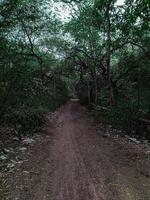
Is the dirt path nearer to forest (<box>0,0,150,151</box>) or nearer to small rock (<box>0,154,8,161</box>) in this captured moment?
small rock (<box>0,154,8,161</box>)

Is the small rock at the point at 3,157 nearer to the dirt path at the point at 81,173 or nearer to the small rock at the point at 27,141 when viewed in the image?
the dirt path at the point at 81,173

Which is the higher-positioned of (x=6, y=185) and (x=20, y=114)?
(x=20, y=114)

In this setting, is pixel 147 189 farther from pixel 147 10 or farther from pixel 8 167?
pixel 147 10

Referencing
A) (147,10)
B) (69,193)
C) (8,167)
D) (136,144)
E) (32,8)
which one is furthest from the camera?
(32,8)

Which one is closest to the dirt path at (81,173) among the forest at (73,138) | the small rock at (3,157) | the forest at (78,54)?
the forest at (73,138)

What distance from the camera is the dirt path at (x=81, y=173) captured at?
19.2ft

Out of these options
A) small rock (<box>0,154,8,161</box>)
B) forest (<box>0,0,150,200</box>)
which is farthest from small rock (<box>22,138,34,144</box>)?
small rock (<box>0,154,8,161</box>)

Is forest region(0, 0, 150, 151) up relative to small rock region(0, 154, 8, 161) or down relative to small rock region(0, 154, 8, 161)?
up

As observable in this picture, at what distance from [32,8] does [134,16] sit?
738 cm

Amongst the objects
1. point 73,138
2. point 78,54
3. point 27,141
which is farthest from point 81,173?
point 78,54

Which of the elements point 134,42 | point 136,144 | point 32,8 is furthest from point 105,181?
point 134,42

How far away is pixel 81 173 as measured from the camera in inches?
279

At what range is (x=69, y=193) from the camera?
581cm

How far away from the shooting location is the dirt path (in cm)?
584
